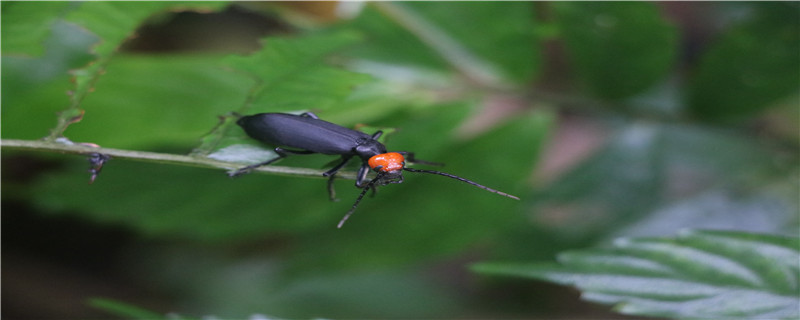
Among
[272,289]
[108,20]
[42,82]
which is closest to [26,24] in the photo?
[108,20]

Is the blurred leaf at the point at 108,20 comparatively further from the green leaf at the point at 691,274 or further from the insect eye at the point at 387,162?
the green leaf at the point at 691,274

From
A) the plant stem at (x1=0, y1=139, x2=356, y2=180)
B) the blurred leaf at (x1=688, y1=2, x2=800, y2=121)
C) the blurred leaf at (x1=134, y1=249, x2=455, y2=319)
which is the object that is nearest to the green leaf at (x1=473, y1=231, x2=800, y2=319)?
the plant stem at (x1=0, y1=139, x2=356, y2=180)

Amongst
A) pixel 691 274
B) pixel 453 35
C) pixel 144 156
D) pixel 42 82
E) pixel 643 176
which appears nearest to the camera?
pixel 144 156

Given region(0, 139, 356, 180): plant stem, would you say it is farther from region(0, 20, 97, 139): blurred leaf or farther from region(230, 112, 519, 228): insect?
region(0, 20, 97, 139): blurred leaf

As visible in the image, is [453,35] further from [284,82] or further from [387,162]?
[284,82]

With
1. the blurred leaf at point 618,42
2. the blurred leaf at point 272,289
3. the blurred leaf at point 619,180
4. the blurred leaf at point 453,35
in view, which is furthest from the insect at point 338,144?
the blurred leaf at point 272,289

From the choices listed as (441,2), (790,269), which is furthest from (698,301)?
(441,2)

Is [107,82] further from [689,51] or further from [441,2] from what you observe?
[689,51]
